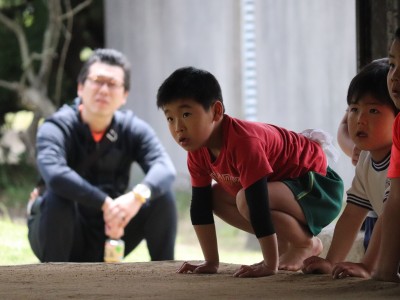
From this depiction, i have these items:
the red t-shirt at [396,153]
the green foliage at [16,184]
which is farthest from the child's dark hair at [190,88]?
the green foliage at [16,184]

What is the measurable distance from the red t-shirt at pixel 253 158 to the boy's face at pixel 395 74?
672 millimetres

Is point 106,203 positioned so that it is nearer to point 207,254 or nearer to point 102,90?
point 102,90

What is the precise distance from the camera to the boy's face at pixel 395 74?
3477 mm

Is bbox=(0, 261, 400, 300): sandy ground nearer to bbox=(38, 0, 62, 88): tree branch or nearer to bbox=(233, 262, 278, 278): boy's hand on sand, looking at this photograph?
bbox=(233, 262, 278, 278): boy's hand on sand

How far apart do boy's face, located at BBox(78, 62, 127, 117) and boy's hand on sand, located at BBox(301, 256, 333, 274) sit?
2.80 metres

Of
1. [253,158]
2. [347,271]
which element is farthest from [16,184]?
[347,271]

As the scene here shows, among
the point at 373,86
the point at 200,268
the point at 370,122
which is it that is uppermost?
the point at 373,86

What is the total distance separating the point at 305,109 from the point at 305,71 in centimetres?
33

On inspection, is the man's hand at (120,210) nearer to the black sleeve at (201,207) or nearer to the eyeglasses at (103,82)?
the eyeglasses at (103,82)

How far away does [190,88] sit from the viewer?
13.2ft

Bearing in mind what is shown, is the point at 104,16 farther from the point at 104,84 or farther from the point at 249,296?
the point at 249,296

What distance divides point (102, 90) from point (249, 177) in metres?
2.75

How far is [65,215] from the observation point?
6.27m

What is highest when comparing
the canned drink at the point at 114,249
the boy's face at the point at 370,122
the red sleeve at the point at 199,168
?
the boy's face at the point at 370,122
